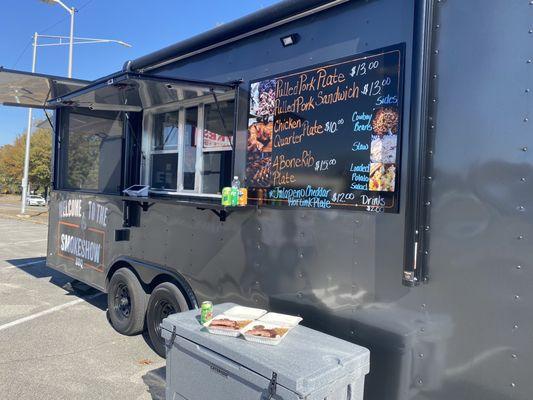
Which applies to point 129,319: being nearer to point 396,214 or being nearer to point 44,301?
point 44,301

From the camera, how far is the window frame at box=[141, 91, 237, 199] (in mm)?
4145

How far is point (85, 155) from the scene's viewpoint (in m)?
5.94

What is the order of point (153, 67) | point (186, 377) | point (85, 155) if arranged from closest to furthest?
point (186, 377)
point (153, 67)
point (85, 155)

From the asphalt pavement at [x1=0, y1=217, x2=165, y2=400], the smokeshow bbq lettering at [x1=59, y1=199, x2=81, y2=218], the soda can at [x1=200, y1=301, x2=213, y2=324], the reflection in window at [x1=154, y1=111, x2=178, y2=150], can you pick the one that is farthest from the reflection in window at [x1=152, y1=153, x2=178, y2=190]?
the soda can at [x1=200, y1=301, x2=213, y2=324]

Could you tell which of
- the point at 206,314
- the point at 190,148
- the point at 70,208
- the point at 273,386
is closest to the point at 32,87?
the point at 70,208

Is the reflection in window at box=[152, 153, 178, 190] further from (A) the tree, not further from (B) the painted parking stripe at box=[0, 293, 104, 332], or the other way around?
(A) the tree

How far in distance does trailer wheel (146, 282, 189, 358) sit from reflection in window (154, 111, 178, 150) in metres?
1.44

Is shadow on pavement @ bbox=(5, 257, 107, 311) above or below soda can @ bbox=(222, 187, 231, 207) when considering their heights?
below

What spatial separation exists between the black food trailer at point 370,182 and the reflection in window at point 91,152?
3.33 ft

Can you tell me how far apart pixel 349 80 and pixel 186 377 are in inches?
80.3

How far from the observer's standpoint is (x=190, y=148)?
14.5 feet

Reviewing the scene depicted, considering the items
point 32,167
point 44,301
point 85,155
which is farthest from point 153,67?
point 32,167

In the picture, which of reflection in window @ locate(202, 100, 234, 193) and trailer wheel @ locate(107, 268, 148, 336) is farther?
trailer wheel @ locate(107, 268, 148, 336)

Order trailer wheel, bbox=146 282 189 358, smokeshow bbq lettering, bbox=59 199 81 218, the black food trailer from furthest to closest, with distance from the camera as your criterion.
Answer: smokeshow bbq lettering, bbox=59 199 81 218 → trailer wheel, bbox=146 282 189 358 → the black food trailer
